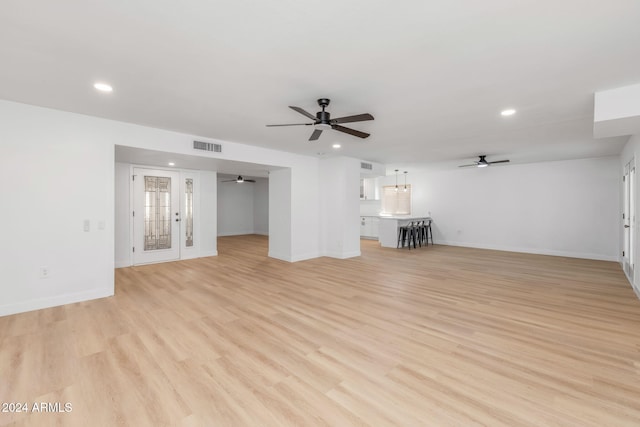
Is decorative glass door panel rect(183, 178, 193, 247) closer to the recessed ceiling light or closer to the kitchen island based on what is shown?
the recessed ceiling light

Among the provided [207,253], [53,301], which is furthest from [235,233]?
[53,301]

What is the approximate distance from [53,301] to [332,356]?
155 inches

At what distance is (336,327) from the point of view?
314cm

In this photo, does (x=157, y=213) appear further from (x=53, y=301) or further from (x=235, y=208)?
(x=235, y=208)

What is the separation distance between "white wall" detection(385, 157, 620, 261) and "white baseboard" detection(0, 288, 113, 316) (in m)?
8.74

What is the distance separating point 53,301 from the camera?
3.80m

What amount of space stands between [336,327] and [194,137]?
13.7ft

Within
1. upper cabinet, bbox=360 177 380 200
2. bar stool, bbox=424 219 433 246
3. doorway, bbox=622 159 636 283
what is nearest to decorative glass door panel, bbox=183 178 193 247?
upper cabinet, bbox=360 177 380 200

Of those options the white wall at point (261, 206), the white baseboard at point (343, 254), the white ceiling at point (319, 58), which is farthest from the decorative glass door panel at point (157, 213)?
the white wall at point (261, 206)

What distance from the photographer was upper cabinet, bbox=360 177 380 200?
439 inches

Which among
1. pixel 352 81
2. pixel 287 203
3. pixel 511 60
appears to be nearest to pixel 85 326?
pixel 352 81

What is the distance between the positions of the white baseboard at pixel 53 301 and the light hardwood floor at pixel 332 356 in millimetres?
146

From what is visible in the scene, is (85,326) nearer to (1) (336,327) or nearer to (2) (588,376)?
(1) (336,327)

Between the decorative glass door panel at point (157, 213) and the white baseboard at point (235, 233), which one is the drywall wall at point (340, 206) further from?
the white baseboard at point (235, 233)
